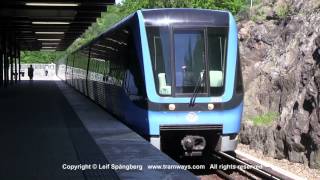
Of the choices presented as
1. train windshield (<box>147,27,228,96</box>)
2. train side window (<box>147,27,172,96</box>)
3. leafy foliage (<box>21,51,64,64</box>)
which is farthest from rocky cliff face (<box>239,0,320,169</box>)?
leafy foliage (<box>21,51,64,64</box>)

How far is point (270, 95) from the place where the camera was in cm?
2720

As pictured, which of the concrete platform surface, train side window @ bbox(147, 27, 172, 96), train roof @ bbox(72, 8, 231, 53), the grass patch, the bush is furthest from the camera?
the bush

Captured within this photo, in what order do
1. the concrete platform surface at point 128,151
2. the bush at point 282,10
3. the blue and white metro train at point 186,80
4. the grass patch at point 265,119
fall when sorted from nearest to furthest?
the concrete platform surface at point 128,151 → the blue and white metro train at point 186,80 → the grass patch at point 265,119 → the bush at point 282,10

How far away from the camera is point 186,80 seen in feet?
40.3

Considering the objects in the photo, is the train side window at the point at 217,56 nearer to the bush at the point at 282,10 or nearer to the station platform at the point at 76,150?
the station platform at the point at 76,150

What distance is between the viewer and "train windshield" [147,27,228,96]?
12.2 m

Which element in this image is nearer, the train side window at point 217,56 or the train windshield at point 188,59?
the train windshield at point 188,59

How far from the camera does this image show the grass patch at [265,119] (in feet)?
80.0

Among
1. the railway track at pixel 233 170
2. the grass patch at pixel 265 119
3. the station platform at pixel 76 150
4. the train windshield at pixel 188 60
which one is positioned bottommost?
the grass patch at pixel 265 119

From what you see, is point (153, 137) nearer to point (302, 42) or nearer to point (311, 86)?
point (311, 86)

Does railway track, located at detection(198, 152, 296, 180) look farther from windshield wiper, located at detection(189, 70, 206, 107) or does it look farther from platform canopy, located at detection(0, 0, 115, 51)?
platform canopy, located at detection(0, 0, 115, 51)

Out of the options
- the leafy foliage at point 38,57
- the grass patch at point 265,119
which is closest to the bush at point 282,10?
the grass patch at point 265,119

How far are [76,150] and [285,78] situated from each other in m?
17.6

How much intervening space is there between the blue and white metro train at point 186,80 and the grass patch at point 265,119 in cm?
1188
